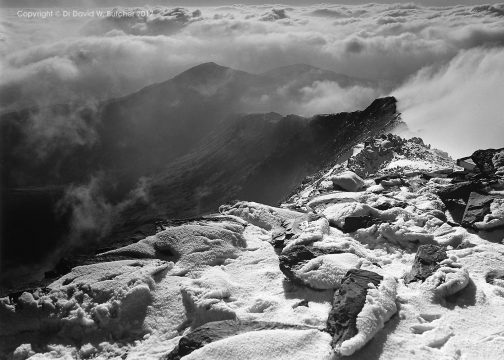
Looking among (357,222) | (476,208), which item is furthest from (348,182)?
(476,208)

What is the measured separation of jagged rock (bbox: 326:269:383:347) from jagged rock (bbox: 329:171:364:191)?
13728mm

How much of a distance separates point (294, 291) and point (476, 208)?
1024 cm

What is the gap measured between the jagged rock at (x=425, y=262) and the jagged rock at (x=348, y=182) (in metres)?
11.2

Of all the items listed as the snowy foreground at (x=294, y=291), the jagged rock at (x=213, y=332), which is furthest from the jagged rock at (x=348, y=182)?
the jagged rock at (x=213, y=332)

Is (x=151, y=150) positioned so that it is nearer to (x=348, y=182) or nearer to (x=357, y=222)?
(x=348, y=182)

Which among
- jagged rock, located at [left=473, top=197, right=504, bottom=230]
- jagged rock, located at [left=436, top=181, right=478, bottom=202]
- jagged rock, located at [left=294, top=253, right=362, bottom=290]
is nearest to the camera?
jagged rock, located at [left=294, top=253, right=362, bottom=290]

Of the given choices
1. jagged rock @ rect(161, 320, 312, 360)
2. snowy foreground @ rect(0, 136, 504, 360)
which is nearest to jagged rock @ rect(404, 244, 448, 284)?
snowy foreground @ rect(0, 136, 504, 360)

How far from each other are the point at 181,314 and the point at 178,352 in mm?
2444

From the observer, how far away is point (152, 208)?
339 ft

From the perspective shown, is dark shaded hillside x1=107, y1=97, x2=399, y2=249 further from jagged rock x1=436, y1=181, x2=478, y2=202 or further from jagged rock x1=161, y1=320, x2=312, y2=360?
jagged rock x1=161, y1=320, x2=312, y2=360

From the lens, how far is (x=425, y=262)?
1513cm

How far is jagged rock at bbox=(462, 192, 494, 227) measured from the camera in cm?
1878

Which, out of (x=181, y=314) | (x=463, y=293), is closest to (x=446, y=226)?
(x=463, y=293)

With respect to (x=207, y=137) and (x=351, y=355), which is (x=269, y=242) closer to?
(x=351, y=355)
